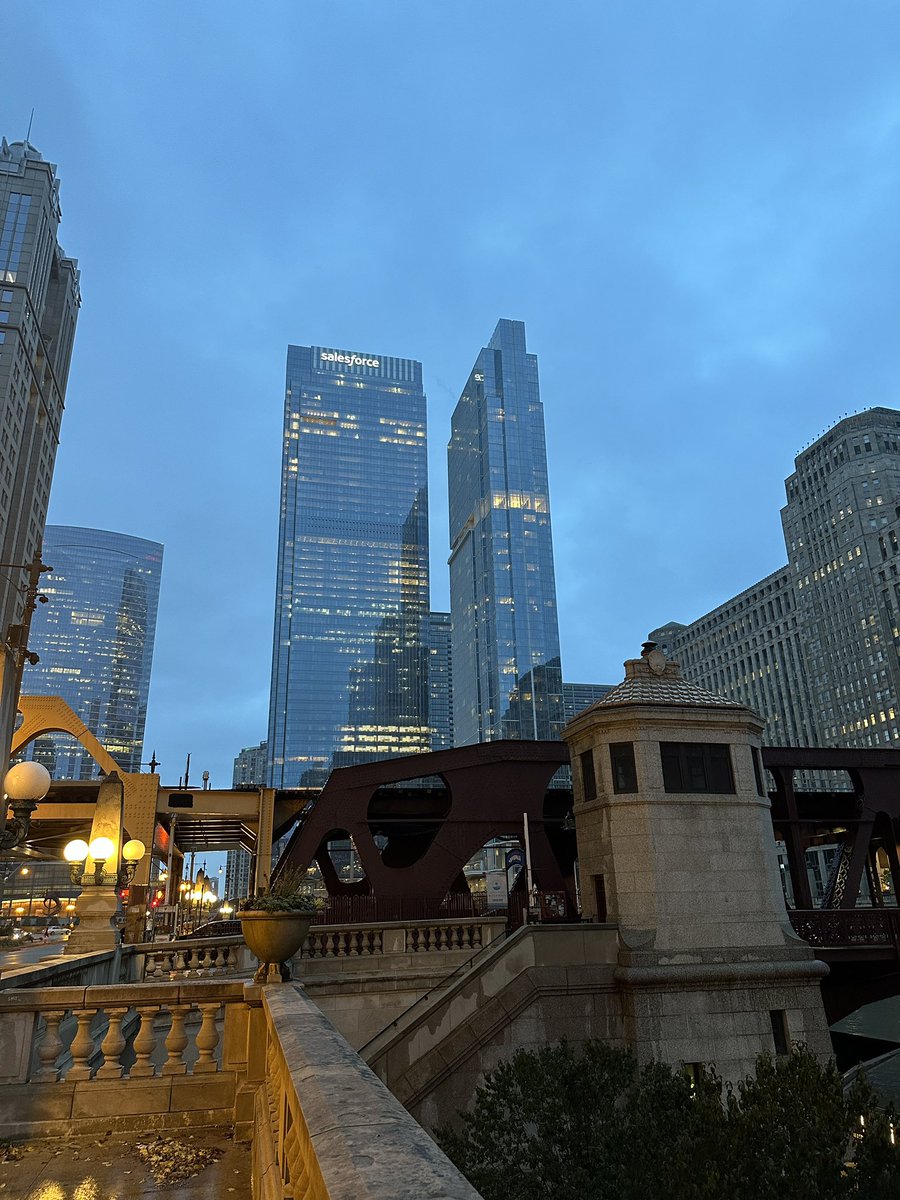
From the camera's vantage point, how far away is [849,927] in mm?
24031

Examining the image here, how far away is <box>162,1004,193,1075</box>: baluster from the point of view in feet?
26.8

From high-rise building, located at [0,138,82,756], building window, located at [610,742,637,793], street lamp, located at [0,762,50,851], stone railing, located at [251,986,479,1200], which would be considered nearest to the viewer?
stone railing, located at [251,986,479,1200]

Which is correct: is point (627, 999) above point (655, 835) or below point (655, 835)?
below

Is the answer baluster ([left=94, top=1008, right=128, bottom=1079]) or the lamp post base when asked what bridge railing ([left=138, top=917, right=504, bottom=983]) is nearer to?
the lamp post base

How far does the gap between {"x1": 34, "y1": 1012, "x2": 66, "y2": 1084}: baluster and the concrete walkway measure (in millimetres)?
727

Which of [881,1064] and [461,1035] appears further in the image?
[881,1064]

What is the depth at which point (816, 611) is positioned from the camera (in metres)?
142

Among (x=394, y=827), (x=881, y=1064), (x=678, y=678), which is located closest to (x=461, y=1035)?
(x=678, y=678)

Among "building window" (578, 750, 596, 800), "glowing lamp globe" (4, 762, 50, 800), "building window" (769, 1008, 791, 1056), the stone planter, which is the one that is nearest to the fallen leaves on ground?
the stone planter

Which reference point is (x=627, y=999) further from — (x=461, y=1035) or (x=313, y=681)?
(x=313, y=681)

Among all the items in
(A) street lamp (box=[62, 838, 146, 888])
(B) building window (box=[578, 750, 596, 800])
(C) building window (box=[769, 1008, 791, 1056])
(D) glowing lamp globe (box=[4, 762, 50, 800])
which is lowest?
(C) building window (box=[769, 1008, 791, 1056])

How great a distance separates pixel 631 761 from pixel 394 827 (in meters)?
18.9

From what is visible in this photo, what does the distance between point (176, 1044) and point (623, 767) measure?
14.6 meters

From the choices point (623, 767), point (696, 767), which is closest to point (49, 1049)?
point (623, 767)
